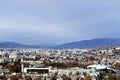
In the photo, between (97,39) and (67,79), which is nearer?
(67,79)

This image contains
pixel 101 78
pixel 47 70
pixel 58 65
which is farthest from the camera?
pixel 58 65

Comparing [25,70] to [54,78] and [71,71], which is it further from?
[54,78]

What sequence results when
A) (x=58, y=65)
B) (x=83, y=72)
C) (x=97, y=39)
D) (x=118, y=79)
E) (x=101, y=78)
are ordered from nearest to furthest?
(x=118, y=79) < (x=101, y=78) < (x=83, y=72) < (x=58, y=65) < (x=97, y=39)

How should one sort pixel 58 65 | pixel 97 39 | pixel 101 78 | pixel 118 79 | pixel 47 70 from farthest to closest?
pixel 97 39 → pixel 58 65 → pixel 47 70 → pixel 101 78 → pixel 118 79

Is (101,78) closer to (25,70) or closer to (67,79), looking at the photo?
(67,79)

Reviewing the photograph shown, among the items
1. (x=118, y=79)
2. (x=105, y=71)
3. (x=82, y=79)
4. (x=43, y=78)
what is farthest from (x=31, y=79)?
(x=105, y=71)

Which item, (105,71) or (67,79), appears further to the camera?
(105,71)

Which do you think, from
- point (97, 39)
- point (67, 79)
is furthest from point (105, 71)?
point (97, 39)

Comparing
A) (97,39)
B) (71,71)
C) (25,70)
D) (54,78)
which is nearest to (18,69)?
(25,70)

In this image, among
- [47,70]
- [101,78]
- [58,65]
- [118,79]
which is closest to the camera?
[118,79]
